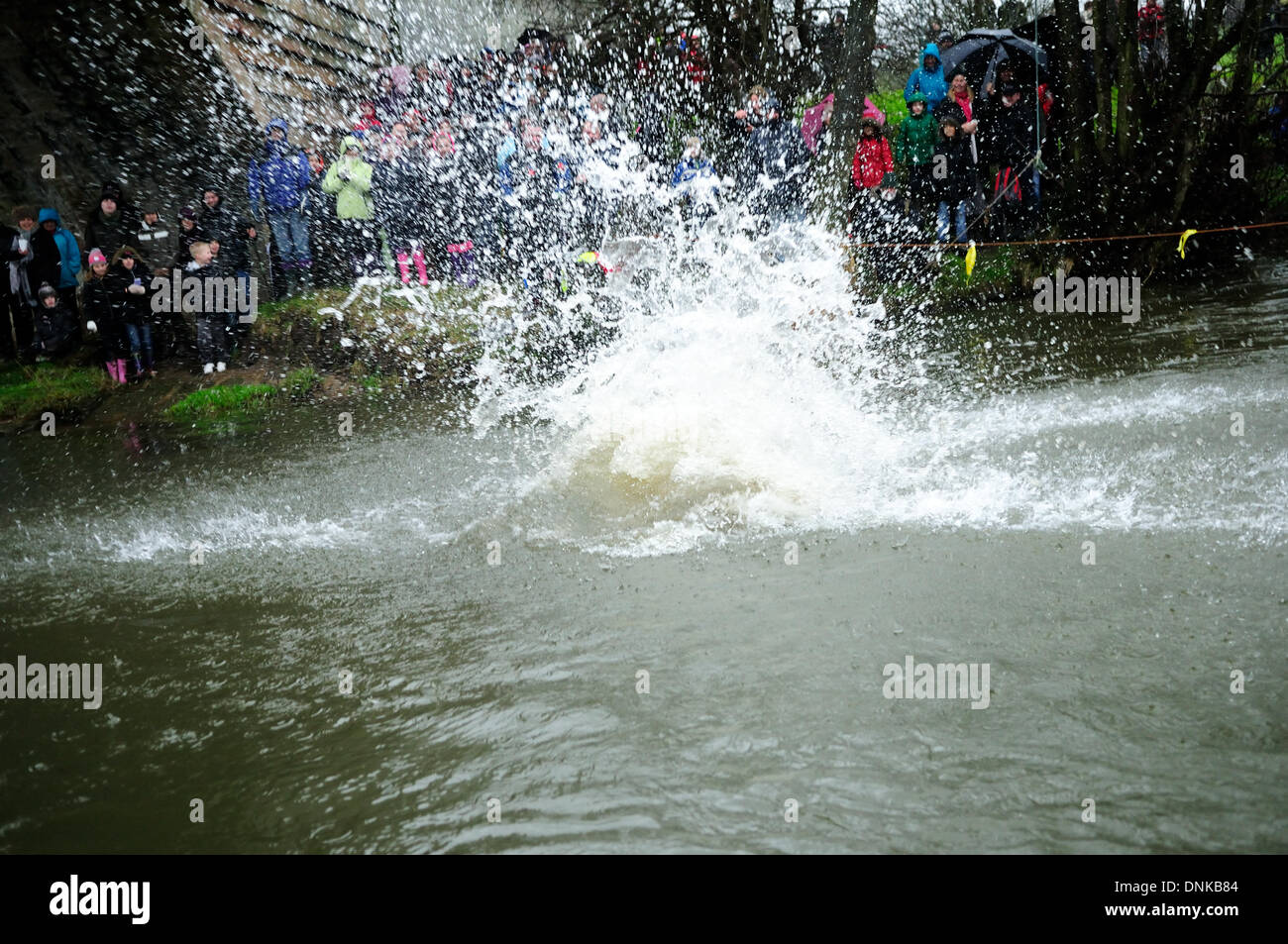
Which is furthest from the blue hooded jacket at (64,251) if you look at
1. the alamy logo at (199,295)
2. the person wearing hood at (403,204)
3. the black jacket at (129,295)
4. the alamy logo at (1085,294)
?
the alamy logo at (1085,294)

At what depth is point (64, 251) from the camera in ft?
39.5

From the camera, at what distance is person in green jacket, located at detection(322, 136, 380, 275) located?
39.1 feet

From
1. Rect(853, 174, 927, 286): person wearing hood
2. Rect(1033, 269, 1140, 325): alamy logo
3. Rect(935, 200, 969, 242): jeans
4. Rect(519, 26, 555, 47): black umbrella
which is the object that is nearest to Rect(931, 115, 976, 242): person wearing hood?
Rect(935, 200, 969, 242): jeans

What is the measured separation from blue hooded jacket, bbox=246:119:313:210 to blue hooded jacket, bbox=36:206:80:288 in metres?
2.14

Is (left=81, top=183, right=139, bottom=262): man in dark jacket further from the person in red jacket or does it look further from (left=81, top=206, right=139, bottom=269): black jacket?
the person in red jacket

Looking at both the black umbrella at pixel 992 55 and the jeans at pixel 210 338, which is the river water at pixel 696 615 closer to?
the jeans at pixel 210 338

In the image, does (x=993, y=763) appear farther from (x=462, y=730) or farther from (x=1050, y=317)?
(x=1050, y=317)

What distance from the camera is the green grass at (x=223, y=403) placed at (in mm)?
10586

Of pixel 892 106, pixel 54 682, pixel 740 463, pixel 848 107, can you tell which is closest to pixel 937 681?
pixel 740 463

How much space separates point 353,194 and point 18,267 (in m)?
3.97

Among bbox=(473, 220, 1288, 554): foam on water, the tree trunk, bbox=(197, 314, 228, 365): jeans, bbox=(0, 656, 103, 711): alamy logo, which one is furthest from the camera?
the tree trunk
